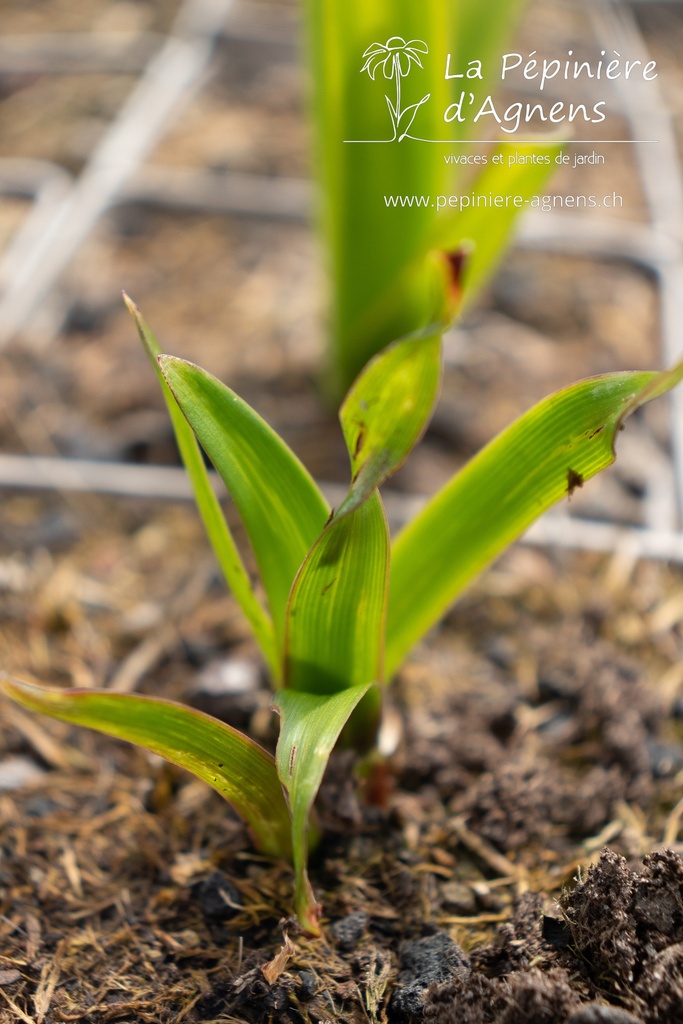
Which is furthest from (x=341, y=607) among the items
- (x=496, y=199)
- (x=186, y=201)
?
(x=186, y=201)

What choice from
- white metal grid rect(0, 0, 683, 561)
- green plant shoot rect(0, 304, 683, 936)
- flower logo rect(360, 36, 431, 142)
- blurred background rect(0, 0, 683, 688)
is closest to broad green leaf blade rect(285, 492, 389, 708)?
green plant shoot rect(0, 304, 683, 936)

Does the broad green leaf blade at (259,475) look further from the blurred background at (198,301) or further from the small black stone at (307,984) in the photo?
the blurred background at (198,301)

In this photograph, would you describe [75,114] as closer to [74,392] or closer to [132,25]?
[132,25]

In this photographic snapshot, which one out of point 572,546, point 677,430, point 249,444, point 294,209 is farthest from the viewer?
point 294,209

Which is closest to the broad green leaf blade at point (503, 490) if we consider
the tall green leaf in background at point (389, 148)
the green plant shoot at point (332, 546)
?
the green plant shoot at point (332, 546)

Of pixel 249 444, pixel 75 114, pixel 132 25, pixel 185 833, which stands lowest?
pixel 185 833

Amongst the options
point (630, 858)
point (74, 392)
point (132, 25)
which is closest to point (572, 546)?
point (630, 858)

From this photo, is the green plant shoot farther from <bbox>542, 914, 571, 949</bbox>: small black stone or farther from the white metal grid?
the white metal grid
